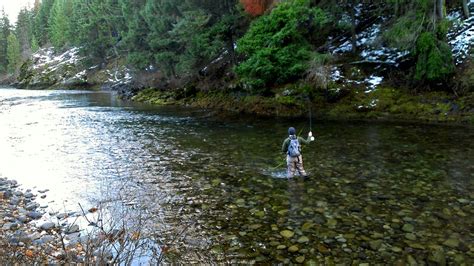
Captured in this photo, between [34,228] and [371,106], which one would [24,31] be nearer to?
[371,106]

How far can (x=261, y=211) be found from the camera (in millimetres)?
9328

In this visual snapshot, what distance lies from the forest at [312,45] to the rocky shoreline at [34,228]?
17092 millimetres

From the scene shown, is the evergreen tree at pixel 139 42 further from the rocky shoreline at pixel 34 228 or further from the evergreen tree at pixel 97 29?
the rocky shoreline at pixel 34 228

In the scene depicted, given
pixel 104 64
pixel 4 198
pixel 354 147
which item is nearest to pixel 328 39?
pixel 354 147

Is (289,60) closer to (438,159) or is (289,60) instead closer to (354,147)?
(354,147)

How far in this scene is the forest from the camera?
68.6 feet

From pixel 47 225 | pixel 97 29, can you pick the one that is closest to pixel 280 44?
pixel 47 225

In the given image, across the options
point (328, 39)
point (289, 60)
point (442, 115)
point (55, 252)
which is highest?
point (328, 39)

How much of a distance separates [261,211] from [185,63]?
2694cm

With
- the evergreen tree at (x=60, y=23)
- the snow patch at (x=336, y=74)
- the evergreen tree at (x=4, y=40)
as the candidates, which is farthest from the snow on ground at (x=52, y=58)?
the snow patch at (x=336, y=74)

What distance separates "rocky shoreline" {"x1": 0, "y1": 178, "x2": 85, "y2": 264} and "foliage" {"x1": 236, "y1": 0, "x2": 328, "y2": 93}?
16.6m

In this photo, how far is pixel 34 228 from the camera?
862cm

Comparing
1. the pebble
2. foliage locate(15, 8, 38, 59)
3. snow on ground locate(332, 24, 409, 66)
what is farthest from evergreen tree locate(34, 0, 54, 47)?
the pebble

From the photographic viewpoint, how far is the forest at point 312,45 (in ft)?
68.6
